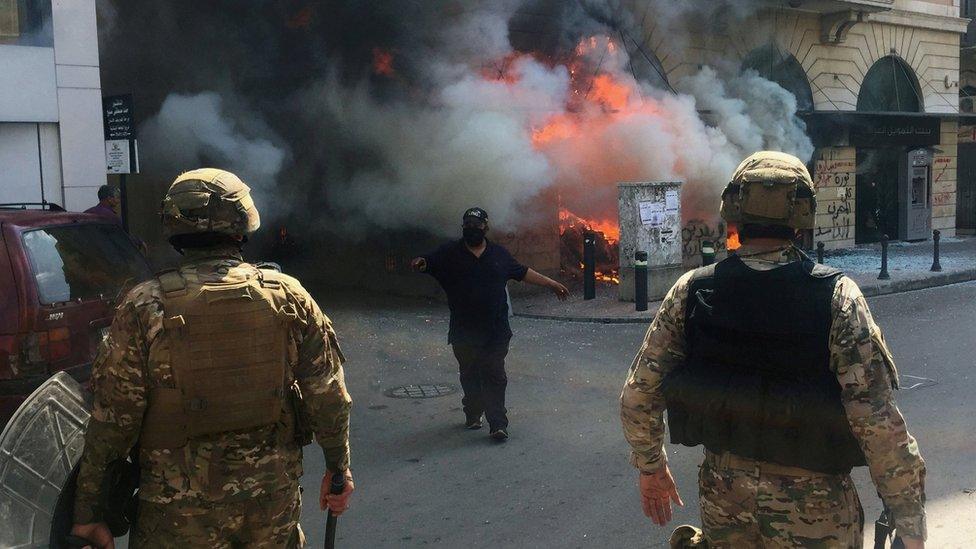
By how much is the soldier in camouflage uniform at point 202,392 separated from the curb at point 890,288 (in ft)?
28.1

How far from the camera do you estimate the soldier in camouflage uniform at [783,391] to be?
7.50ft

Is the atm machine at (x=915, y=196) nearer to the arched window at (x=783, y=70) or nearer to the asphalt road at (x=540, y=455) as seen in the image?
the arched window at (x=783, y=70)

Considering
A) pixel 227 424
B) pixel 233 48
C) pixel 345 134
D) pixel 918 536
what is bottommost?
pixel 918 536

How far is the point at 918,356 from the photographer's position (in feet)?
26.9

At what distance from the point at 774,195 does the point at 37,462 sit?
7.05 ft

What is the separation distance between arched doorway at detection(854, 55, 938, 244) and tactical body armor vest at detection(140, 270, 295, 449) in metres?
19.8

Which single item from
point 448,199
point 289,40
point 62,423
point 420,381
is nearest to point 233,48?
point 289,40

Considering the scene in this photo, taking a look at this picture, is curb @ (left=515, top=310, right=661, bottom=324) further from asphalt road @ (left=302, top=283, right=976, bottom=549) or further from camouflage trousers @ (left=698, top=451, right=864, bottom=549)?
camouflage trousers @ (left=698, top=451, right=864, bottom=549)

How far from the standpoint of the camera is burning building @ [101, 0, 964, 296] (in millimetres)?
12891

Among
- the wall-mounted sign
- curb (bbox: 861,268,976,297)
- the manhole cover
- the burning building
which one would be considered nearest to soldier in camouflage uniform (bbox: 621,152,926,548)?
the manhole cover

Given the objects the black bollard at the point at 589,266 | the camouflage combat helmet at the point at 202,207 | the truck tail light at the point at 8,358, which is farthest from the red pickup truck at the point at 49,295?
the black bollard at the point at 589,266

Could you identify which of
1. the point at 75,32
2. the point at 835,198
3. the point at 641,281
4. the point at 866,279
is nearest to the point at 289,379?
the point at 75,32

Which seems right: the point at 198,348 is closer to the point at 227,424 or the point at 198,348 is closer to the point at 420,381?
the point at 227,424

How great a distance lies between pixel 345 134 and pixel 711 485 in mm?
11957
